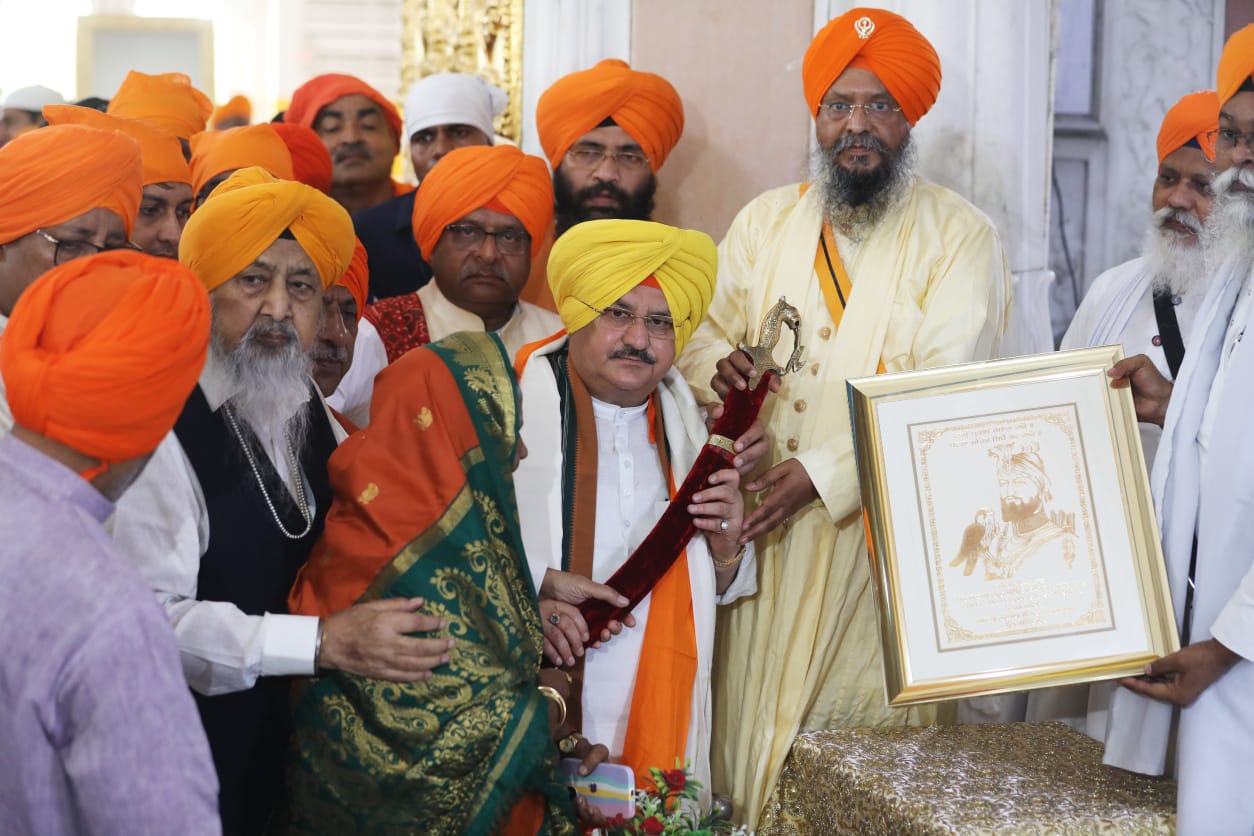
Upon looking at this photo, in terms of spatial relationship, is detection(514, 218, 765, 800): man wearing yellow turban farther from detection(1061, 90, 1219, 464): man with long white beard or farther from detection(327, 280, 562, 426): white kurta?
detection(1061, 90, 1219, 464): man with long white beard

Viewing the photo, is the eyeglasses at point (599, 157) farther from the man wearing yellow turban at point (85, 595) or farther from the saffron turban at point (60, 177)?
the man wearing yellow turban at point (85, 595)

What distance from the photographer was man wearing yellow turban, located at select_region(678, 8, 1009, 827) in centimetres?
385

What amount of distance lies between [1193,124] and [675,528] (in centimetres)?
234

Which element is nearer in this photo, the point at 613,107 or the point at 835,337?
the point at 835,337

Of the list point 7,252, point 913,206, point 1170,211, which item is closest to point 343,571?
point 7,252

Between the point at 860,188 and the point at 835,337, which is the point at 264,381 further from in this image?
the point at 860,188

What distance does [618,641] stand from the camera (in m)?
3.51

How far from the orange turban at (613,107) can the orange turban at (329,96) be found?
1001mm

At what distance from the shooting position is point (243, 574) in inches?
116

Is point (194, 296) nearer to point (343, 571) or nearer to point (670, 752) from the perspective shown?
point (343, 571)

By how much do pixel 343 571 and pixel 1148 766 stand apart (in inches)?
74.7

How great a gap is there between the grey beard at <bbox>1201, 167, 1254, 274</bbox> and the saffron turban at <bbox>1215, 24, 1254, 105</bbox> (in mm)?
232

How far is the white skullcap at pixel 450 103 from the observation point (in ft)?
17.0

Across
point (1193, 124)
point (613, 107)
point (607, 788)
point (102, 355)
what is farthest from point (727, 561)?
point (1193, 124)
